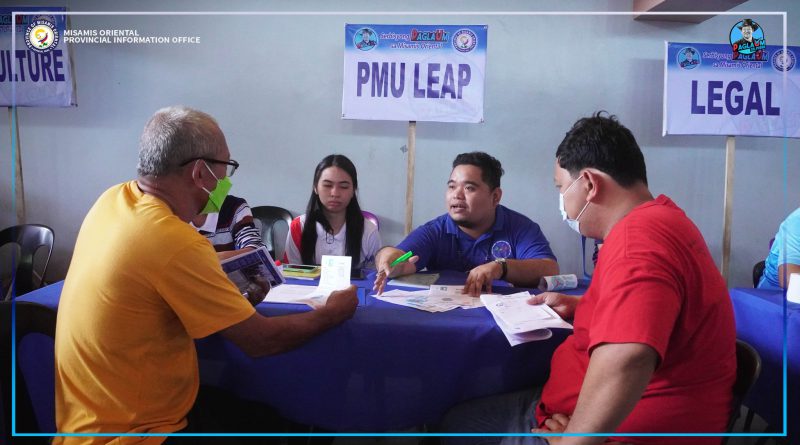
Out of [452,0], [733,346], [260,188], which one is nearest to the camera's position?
[733,346]

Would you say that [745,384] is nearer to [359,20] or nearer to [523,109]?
[523,109]

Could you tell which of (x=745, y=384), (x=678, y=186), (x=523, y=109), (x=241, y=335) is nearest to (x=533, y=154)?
(x=523, y=109)

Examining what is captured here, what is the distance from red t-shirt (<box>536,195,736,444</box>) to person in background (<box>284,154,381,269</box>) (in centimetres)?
155

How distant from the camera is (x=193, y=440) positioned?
1015 mm

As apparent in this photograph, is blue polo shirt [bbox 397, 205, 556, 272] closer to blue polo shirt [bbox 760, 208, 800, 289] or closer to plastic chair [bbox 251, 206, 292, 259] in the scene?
blue polo shirt [bbox 760, 208, 800, 289]

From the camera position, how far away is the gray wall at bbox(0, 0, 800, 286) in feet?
9.24

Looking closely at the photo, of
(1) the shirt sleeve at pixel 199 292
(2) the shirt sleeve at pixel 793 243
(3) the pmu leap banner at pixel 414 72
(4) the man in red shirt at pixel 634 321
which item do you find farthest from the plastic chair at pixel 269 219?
(2) the shirt sleeve at pixel 793 243

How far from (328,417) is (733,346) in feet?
3.23

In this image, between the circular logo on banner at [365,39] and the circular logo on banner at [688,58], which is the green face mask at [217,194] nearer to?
the circular logo on banner at [365,39]

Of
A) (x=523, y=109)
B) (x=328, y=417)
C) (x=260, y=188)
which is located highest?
(x=523, y=109)

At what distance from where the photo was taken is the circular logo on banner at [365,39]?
9.61 ft

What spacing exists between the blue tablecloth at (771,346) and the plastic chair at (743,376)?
1.87ft

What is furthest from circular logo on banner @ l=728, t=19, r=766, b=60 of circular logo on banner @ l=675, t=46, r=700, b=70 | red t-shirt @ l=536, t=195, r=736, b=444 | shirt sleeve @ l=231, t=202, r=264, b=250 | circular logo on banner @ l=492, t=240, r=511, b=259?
shirt sleeve @ l=231, t=202, r=264, b=250

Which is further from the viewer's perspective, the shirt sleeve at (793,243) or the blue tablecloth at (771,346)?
the shirt sleeve at (793,243)
